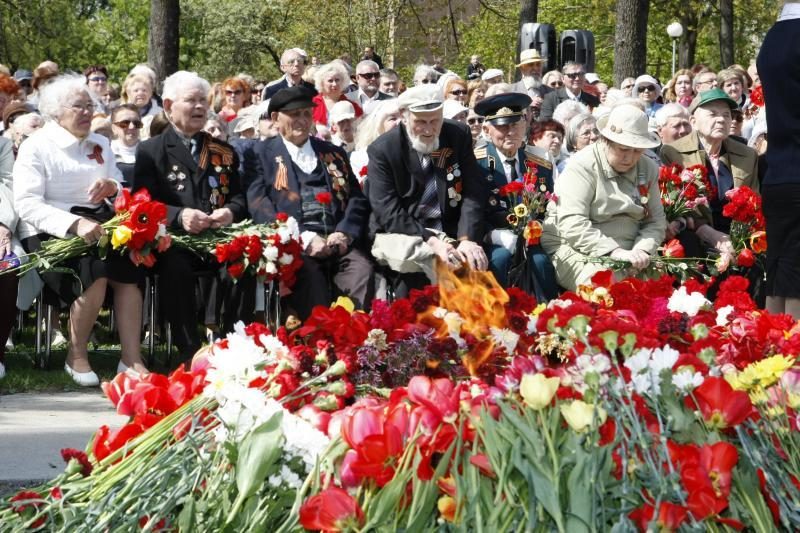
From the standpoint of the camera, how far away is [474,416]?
116 inches

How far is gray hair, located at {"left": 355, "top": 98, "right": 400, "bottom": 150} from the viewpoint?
8742mm

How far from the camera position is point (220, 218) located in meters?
7.48

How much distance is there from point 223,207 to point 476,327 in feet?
13.2

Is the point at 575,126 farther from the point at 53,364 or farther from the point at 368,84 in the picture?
the point at 53,364

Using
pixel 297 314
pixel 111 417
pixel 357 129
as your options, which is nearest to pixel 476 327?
pixel 111 417

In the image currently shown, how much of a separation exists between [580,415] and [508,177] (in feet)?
18.9

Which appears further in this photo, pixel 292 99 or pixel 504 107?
pixel 504 107

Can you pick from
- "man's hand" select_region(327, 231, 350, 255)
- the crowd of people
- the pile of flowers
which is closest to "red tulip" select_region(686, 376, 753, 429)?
the pile of flowers

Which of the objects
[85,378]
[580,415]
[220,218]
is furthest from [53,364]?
[580,415]

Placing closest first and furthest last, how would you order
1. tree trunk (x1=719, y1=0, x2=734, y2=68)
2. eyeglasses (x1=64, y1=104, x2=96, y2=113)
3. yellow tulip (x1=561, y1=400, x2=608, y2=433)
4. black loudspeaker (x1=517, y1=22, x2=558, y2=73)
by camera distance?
yellow tulip (x1=561, y1=400, x2=608, y2=433)
eyeglasses (x1=64, y1=104, x2=96, y2=113)
black loudspeaker (x1=517, y1=22, x2=558, y2=73)
tree trunk (x1=719, y1=0, x2=734, y2=68)

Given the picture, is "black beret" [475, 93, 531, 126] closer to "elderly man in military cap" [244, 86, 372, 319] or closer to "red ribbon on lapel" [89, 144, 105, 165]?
"elderly man in military cap" [244, 86, 372, 319]

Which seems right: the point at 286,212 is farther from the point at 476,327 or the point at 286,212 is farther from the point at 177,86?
the point at 476,327

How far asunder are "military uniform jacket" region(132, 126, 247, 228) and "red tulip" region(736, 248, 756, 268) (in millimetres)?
3553

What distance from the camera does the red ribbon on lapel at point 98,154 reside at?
7355 mm
